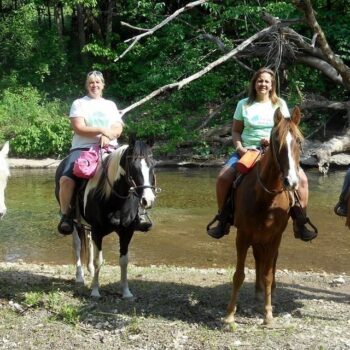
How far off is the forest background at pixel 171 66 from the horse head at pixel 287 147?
10309 millimetres

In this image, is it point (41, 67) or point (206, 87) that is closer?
point (206, 87)

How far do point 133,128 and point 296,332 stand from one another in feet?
53.9

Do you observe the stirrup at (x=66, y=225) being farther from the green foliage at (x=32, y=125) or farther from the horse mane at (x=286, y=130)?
the green foliage at (x=32, y=125)

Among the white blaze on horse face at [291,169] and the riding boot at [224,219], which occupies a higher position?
the white blaze on horse face at [291,169]

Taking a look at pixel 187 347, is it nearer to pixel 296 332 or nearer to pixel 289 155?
pixel 296 332

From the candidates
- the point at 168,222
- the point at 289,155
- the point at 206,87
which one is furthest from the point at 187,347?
the point at 206,87

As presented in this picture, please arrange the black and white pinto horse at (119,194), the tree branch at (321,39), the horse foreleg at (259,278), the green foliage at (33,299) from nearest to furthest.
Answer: the black and white pinto horse at (119,194) → the green foliage at (33,299) → the horse foreleg at (259,278) → the tree branch at (321,39)

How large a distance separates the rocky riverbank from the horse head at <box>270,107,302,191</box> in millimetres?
1594

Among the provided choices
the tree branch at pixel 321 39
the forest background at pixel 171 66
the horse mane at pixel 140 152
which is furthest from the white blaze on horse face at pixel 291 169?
the forest background at pixel 171 66

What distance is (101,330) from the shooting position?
17.8 ft

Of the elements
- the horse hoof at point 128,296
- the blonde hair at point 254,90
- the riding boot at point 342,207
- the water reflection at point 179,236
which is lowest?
the water reflection at point 179,236

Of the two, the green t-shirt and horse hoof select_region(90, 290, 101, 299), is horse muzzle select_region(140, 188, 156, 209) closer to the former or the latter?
the green t-shirt

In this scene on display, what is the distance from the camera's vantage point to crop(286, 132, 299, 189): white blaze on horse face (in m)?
4.76

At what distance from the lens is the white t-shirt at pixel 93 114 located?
665 cm
